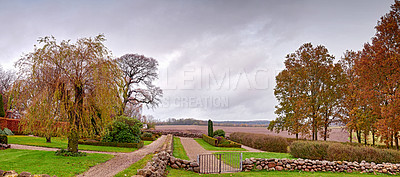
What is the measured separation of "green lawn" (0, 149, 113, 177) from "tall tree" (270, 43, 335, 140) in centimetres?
1853

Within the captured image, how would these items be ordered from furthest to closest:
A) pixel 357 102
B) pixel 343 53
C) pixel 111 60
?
pixel 343 53
pixel 357 102
pixel 111 60

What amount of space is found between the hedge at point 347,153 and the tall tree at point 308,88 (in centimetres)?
866

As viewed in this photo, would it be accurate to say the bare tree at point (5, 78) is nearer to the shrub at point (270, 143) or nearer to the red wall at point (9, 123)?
the red wall at point (9, 123)

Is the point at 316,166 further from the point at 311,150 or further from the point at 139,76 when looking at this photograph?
the point at 139,76

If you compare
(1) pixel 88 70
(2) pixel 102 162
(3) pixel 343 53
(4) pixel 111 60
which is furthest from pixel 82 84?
(3) pixel 343 53

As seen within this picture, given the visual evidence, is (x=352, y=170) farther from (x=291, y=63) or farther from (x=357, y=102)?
(x=291, y=63)

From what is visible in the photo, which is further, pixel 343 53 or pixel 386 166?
pixel 343 53

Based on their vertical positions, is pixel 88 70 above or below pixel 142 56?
below

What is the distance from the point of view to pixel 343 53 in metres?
25.0

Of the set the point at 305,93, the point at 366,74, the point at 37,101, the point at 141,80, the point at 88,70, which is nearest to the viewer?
the point at 37,101

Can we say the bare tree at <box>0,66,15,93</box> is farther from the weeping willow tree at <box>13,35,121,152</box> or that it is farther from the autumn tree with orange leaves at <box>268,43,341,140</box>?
the autumn tree with orange leaves at <box>268,43,341,140</box>

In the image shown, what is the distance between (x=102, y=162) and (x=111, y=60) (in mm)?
5212

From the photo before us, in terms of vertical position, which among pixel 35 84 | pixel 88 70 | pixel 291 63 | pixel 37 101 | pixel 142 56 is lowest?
pixel 37 101

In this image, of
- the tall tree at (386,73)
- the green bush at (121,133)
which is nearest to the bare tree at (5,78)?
the green bush at (121,133)
